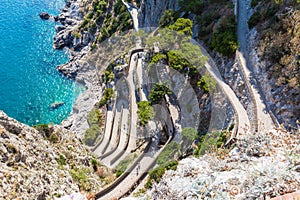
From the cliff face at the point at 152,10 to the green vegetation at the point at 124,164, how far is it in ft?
87.5

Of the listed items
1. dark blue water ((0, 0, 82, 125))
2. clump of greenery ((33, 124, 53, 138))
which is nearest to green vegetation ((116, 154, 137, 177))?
clump of greenery ((33, 124, 53, 138))

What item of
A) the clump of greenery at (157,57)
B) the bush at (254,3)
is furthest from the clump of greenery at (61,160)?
the bush at (254,3)

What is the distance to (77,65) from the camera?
2290 inches

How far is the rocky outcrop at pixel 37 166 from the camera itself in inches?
703

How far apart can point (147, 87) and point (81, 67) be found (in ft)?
73.9

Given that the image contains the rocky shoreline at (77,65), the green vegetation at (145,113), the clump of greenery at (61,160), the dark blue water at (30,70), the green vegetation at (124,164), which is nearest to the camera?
the clump of greenery at (61,160)

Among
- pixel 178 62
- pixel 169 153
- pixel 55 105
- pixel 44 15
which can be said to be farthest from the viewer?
pixel 44 15

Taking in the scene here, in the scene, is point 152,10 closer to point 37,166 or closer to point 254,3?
point 254,3

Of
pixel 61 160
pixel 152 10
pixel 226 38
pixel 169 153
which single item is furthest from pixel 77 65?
pixel 169 153

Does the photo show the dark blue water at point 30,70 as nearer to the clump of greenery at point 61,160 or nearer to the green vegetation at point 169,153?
the clump of greenery at point 61,160

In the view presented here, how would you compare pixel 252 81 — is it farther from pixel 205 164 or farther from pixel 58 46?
pixel 58 46

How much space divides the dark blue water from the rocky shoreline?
5.50 ft

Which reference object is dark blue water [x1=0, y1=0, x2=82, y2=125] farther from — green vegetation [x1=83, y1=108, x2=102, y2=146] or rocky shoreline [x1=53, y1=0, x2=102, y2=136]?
green vegetation [x1=83, y1=108, x2=102, y2=146]

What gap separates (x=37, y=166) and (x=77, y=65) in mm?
38693
